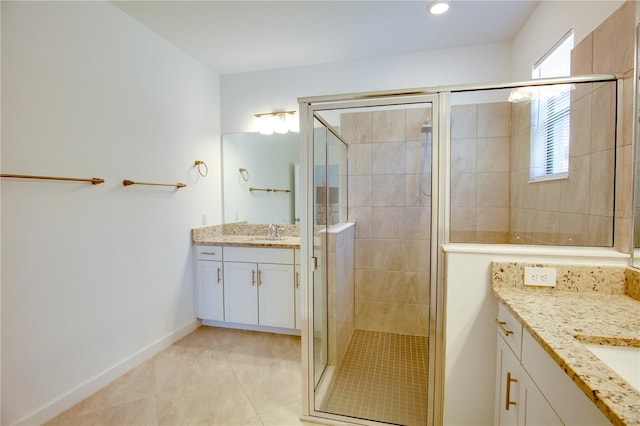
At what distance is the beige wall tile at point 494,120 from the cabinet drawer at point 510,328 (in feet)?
3.85

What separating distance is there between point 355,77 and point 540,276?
2424mm

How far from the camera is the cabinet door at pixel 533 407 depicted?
89 centimetres

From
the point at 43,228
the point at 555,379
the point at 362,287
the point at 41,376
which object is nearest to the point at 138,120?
the point at 43,228

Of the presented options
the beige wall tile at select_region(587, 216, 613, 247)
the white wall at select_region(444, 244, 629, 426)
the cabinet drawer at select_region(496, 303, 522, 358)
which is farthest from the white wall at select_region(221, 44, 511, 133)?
the cabinet drawer at select_region(496, 303, 522, 358)

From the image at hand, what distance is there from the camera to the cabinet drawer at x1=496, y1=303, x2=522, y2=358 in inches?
45.7

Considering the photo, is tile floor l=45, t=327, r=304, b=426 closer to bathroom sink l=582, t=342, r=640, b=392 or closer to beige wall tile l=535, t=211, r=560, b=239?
bathroom sink l=582, t=342, r=640, b=392

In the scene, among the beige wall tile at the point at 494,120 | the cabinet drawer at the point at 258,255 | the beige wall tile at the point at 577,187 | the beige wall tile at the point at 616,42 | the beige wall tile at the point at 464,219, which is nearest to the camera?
the beige wall tile at the point at 616,42

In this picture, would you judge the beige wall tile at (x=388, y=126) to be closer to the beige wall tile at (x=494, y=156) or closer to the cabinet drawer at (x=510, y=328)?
the beige wall tile at (x=494, y=156)

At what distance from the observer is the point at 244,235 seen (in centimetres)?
339

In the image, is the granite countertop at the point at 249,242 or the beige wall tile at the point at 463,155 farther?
the granite countertop at the point at 249,242

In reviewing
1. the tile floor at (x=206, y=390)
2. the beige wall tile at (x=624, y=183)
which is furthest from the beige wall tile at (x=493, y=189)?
the tile floor at (x=206, y=390)

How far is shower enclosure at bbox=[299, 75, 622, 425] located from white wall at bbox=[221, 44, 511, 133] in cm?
45

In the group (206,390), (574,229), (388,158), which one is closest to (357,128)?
(388,158)

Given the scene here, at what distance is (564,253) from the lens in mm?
1379
